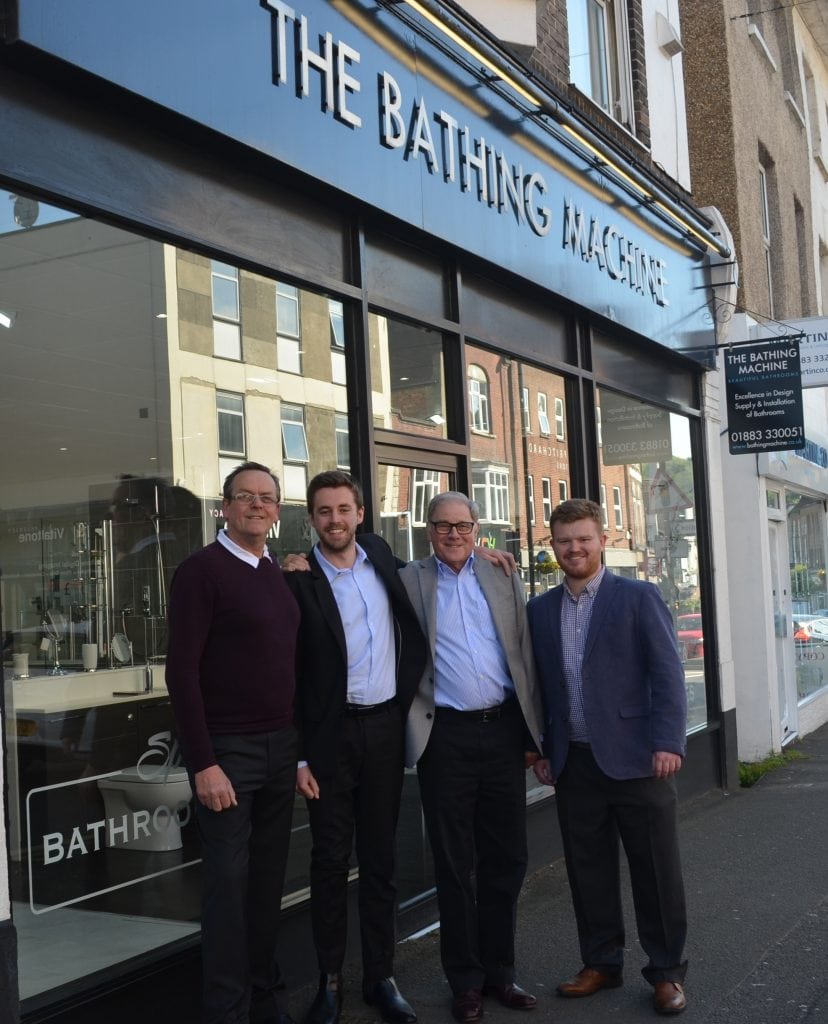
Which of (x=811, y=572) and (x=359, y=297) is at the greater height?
(x=359, y=297)

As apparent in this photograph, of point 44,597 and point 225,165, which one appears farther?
point 225,165

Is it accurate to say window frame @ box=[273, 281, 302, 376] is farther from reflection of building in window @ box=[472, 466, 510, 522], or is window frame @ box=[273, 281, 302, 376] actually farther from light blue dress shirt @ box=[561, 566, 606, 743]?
light blue dress shirt @ box=[561, 566, 606, 743]

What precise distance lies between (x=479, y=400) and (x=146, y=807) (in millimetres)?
3386

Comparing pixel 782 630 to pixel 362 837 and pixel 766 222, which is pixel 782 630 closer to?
pixel 766 222

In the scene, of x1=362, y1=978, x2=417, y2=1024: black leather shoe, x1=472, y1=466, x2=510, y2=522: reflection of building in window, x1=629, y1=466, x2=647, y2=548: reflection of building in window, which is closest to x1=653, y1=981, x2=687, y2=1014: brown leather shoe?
x1=362, y1=978, x2=417, y2=1024: black leather shoe

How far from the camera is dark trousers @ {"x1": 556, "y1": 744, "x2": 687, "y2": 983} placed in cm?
457

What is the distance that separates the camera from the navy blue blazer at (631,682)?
4551 millimetres

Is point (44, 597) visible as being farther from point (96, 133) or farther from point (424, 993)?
point (424, 993)

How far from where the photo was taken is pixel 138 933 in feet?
14.2

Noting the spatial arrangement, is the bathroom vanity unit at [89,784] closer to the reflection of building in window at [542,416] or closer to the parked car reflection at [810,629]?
the reflection of building in window at [542,416]

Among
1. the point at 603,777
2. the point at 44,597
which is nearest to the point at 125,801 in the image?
the point at 44,597

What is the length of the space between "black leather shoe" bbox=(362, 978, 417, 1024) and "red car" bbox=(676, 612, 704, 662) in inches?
230

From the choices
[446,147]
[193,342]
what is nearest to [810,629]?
[446,147]

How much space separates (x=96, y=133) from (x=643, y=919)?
3691 millimetres
